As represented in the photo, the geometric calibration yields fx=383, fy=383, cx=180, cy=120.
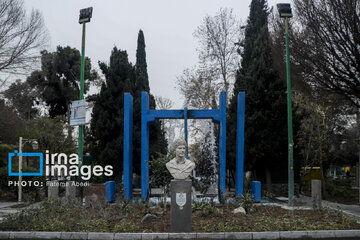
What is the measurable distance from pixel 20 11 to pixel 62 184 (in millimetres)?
8391

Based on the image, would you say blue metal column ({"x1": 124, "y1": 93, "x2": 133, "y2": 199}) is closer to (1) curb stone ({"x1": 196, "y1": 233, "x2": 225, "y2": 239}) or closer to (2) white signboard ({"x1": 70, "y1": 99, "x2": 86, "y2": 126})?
(2) white signboard ({"x1": 70, "y1": 99, "x2": 86, "y2": 126})

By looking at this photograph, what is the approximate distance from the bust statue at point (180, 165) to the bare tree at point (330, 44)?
6.34 m

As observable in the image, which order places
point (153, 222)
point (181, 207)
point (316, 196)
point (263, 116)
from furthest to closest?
point (263, 116), point (316, 196), point (153, 222), point (181, 207)

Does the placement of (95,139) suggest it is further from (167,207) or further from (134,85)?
(167,207)

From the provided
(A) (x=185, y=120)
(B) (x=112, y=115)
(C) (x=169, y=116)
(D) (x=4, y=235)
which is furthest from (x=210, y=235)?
(B) (x=112, y=115)

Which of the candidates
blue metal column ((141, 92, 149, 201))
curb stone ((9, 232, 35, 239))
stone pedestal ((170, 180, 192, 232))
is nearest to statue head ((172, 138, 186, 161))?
stone pedestal ((170, 180, 192, 232))

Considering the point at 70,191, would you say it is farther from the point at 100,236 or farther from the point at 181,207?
the point at 181,207

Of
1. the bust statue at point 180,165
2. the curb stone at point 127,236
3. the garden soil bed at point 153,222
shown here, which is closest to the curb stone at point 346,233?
the garden soil bed at point 153,222

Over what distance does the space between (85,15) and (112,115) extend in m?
8.71

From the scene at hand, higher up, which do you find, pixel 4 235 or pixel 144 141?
pixel 144 141

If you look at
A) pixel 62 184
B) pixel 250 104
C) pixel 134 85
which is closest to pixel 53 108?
pixel 134 85

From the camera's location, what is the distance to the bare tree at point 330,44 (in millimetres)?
11961

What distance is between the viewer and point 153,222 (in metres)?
9.59

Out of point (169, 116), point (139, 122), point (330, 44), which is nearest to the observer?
point (330, 44)
